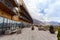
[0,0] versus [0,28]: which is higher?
[0,0]

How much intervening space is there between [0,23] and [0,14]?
5.98 feet

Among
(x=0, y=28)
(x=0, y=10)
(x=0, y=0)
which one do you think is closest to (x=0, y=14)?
(x=0, y=10)

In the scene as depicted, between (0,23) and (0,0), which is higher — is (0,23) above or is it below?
below

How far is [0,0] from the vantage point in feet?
59.7

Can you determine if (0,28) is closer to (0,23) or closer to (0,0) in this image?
(0,23)

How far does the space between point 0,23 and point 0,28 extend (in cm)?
79

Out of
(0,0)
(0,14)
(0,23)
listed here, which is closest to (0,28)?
(0,23)

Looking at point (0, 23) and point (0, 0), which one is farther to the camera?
point (0, 23)

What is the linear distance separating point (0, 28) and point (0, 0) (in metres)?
6.41

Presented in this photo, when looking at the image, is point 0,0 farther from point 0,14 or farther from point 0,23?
point 0,23

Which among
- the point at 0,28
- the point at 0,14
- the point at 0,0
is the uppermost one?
the point at 0,0

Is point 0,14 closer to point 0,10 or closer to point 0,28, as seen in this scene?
point 0,10

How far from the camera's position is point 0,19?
23078 mm

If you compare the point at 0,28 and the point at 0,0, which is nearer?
the point at 0,0
